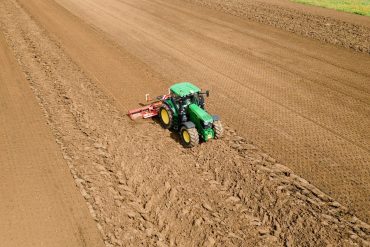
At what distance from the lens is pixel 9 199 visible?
28.7ft

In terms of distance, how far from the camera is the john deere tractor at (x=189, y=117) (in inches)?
404

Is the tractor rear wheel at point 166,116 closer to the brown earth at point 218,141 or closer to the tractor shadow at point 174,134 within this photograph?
the tractor shadow at point 174,134

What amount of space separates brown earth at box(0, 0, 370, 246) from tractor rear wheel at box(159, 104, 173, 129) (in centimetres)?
32

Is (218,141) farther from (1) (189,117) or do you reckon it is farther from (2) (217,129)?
(1) (189,117)

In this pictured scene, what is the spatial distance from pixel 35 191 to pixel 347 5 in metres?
28.2

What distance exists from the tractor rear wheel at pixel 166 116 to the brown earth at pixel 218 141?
1.06 ft

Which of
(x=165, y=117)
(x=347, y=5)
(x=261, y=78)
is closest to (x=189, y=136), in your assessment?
(x=165, y=117)

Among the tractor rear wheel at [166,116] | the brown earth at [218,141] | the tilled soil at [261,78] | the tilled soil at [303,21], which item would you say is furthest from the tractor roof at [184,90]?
the tilled soil at [303,21]

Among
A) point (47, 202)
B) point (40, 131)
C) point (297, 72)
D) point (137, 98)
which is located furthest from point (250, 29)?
point (47, 202)

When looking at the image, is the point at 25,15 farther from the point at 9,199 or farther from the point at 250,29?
the point at 9,199

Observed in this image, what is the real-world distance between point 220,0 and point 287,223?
2516 centimetres

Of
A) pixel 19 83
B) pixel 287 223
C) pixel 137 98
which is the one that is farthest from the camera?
pixel 19 83

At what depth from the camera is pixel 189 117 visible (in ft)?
35.8

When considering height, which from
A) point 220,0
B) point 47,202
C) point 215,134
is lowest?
point 47,202
